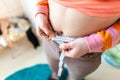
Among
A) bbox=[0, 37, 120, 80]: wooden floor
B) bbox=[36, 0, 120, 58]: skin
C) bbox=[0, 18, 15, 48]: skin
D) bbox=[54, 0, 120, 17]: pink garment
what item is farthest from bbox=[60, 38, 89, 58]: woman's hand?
bbox=[0, 18, 15, 48]: skin

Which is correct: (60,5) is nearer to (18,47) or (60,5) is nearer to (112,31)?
(112,31)

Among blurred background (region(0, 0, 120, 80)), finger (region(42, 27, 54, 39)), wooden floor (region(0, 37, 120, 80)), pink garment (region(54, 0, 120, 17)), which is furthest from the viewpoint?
blurred background (region(0, 0, 120, 80))

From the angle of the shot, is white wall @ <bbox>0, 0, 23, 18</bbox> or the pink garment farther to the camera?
white wall @ <bbox>0, 0, 23, 18</bbox>

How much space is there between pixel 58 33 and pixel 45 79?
58 centimetres

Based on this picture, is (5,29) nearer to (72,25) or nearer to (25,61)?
(25,61)

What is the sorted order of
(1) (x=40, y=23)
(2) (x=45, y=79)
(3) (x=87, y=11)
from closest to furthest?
(3) (x=87, y=11)
(1) (x=40, y=23)
(2) (x=45, y=79)

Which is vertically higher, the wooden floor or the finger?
the finger

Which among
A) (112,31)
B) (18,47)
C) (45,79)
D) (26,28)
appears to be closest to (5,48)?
(18,47)

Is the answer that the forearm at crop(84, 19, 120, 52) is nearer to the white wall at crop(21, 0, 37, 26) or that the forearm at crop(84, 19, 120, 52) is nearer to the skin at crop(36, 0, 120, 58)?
the skin at crop(36, 0, 120, 58)

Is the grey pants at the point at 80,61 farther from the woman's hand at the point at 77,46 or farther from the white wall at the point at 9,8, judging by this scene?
the white wall at the point at 9,8

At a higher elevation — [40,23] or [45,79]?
[40,23]

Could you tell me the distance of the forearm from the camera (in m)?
0.64

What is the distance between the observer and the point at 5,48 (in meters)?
1.52

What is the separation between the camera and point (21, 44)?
156cm
